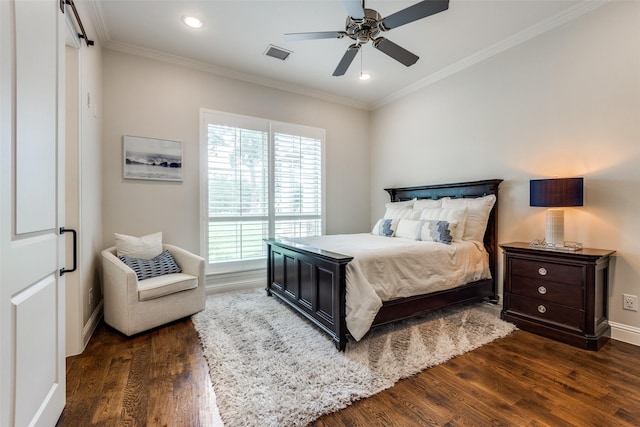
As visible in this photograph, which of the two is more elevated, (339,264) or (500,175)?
(500,175)

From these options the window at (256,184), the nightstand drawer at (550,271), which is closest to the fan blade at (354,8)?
the window at (256,184)

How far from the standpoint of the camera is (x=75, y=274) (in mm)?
2287

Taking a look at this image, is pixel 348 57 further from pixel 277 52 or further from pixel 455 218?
pixel 455 218

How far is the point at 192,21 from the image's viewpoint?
2906 millimetres

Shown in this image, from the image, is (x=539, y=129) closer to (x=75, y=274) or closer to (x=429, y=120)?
(x=429, y=120)

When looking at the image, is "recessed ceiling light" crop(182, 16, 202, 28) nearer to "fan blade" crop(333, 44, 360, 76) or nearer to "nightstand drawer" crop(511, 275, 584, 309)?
"fan blade" crop(333, 44, 360, 76)

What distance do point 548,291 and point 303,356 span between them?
2291 mm

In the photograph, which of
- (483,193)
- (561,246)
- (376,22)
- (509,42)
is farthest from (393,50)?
(561,246)

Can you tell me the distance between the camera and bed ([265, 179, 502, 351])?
2.31 m

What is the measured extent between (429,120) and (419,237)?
1.95m

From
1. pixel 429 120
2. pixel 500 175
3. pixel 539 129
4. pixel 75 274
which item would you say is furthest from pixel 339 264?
pixel 429 120

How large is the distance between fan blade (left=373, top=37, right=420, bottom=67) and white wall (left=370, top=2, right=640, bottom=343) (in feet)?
4.86

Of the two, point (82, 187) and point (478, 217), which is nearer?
point (82, 187)

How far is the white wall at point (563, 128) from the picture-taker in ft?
8.11
